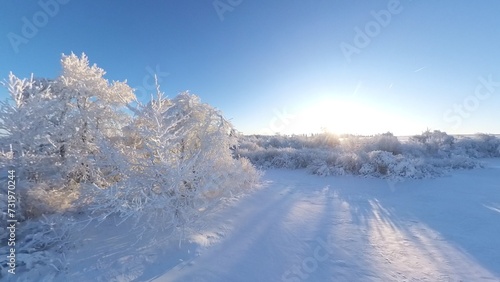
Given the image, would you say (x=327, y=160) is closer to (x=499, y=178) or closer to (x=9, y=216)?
(x=499, y=178)

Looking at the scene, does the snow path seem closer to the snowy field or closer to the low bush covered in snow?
the snowy field

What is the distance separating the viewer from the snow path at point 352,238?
11.0ft

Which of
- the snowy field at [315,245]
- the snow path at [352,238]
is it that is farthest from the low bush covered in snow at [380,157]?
the snowy field at [315,245]

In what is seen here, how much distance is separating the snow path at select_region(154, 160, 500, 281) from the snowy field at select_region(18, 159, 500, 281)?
0.02 m

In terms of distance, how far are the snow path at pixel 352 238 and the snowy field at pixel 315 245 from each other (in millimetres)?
16

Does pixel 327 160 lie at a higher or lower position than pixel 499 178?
higher

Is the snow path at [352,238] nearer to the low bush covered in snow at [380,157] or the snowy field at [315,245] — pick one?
the snowy field at [315,245]

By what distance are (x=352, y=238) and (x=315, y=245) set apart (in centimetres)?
78

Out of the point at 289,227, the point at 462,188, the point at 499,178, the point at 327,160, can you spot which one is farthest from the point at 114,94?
the point at 499,178

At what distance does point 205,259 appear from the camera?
354cm

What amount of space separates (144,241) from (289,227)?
8.19ft

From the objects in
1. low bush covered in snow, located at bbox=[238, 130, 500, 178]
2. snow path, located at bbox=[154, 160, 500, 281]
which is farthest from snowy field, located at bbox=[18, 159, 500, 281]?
low bush covered in snow, located at bbox=[238, 130, 500, 178]

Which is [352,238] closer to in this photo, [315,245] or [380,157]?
[315,245]

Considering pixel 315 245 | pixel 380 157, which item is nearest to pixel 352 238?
pixel 315 245
